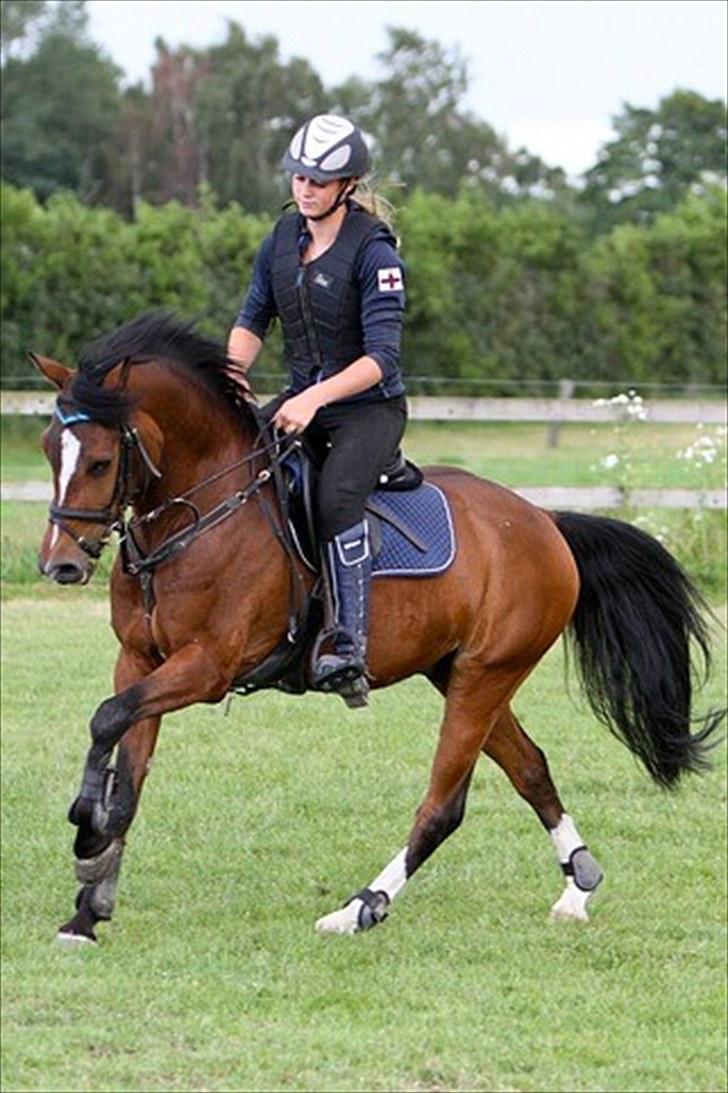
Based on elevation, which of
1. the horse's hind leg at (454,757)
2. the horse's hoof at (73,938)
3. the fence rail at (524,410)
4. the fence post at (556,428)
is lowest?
the fence post at (556,428)

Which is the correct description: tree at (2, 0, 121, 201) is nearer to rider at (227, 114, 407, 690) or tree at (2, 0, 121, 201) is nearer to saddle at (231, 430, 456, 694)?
saddle at (231, 430, 456, 694)

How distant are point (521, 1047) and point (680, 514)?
10.5 meters

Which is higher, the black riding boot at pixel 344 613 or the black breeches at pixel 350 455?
the black breeches at pixel 350 455

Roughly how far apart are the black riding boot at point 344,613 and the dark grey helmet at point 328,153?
1.24 meters

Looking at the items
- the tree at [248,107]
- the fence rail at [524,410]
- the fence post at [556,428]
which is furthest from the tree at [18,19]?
the fence rail at [524,410]

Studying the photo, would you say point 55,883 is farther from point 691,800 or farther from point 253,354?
point 691,800

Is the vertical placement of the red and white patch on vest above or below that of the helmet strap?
below

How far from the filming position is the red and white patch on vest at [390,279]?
7.14 meters

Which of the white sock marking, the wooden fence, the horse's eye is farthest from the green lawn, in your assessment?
the horse's eye

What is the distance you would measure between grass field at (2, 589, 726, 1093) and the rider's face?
2.54 metres

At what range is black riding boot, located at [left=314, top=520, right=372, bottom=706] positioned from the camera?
7457mm

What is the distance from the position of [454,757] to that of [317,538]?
1161mm

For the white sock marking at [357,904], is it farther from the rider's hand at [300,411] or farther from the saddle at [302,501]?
the rider's hand at [300,411]

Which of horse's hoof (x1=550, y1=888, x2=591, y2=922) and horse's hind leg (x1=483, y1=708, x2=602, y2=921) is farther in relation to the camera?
horse's hind leg (x1=483, y1=708, x2=602, y2=921)
